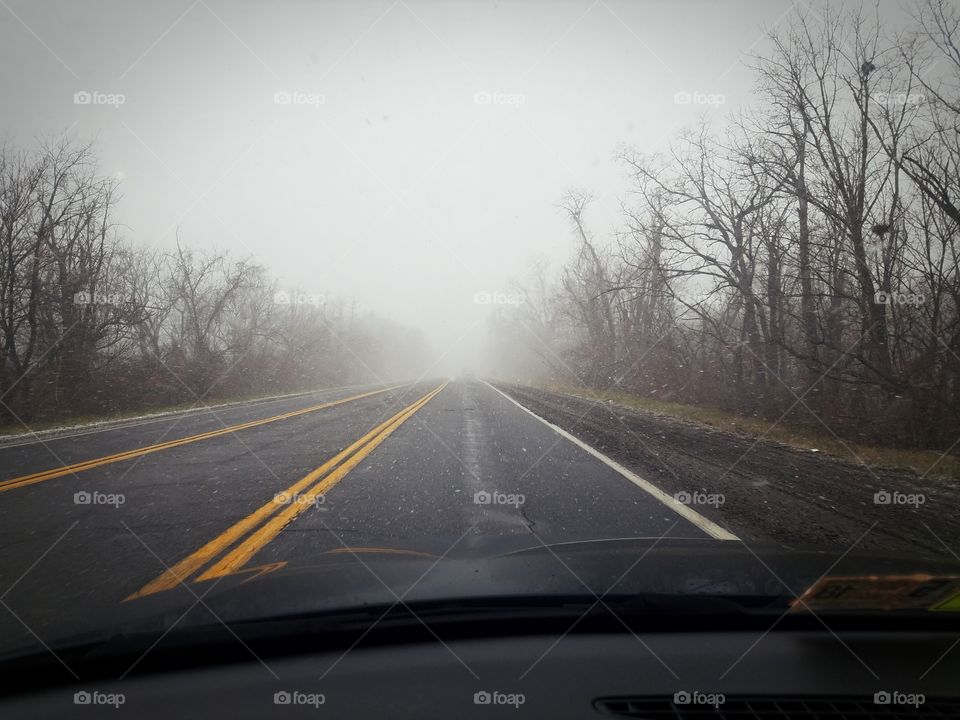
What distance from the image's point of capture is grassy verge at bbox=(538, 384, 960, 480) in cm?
640

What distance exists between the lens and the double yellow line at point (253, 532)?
2777mm

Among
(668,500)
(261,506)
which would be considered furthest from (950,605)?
(261,506)

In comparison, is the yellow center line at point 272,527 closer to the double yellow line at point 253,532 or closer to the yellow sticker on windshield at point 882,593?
the double yellow line at point 253,532

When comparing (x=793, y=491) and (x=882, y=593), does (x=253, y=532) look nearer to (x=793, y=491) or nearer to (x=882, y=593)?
(x=882, y=593)

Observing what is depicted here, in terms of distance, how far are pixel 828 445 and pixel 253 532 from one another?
29.8 feet

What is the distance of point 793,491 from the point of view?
16.4ft

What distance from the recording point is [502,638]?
1.79 meters

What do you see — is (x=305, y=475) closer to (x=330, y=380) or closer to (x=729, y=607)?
(x=729, y=607)

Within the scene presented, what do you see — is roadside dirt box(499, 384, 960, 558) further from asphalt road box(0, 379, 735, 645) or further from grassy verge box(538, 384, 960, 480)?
asphalt road box(0, 379, 735, 645)

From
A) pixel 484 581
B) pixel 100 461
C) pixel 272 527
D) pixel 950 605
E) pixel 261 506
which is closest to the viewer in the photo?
pixel 950 605

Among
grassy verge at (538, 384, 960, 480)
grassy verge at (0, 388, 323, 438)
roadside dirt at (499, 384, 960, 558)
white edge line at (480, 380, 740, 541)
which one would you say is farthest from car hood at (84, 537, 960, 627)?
grassy verge at (0, 388, 323, 438)

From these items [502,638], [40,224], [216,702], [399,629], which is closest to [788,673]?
[502,638]

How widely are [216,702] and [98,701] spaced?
0.39m

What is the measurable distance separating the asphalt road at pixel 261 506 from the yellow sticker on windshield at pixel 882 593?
4.74 feet
